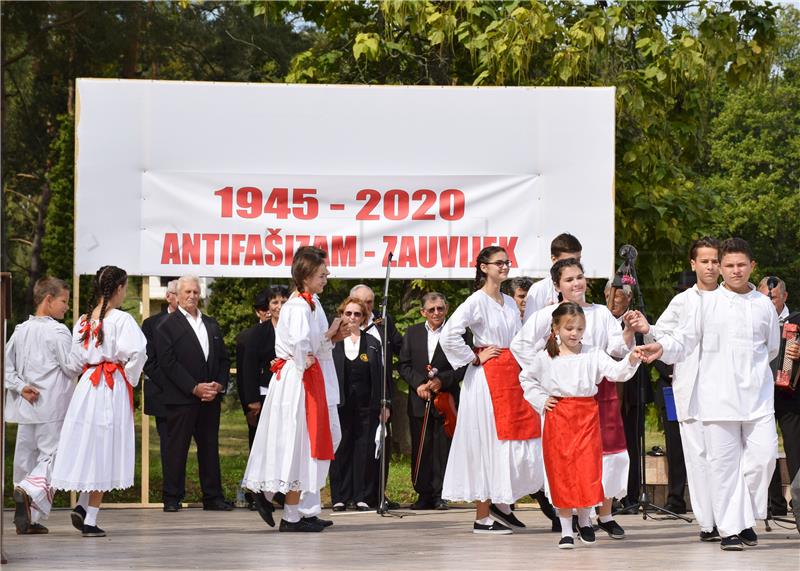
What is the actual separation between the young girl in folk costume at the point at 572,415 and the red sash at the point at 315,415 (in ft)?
5.10

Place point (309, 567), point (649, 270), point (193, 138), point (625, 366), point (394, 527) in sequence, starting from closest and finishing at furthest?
point (309, 567) → point (625, 366) → point (394, 527) → point (193, 138) → point (649, 270)

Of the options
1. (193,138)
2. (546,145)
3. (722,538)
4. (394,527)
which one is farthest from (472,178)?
(722,538)

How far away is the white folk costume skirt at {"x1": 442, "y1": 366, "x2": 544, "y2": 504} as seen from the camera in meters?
8.84

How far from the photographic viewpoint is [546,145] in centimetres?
1116

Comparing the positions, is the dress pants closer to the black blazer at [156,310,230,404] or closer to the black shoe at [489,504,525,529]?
the black blazer at [156,310,230,404]

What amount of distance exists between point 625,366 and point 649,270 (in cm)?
649

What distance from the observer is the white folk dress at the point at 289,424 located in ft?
29.1

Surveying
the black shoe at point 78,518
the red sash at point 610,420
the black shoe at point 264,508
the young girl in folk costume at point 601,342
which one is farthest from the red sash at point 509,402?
the black shoe at point 78,518

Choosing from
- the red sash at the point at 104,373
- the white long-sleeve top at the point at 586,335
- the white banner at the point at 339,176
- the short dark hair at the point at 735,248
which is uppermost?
the white banner at the point at 339,176

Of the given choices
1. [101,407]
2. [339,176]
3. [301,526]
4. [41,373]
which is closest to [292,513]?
[301,526]

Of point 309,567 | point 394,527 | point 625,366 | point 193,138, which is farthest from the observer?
point 193,138

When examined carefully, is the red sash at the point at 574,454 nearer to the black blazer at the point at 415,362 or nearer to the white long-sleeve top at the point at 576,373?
the white long-sleeve top at the point at 576,373

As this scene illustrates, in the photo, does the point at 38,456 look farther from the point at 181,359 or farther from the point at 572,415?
the point at 572,415

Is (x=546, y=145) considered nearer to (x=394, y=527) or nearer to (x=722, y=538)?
(x=394, y=527)
